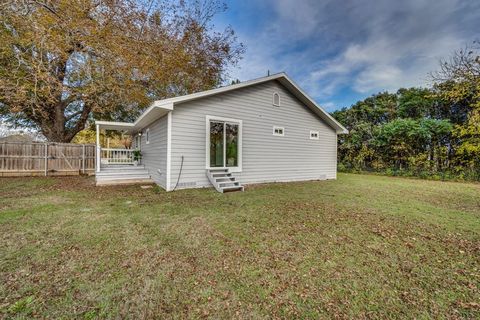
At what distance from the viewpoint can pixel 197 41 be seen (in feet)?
45.2

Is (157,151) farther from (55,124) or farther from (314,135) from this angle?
(55,124)

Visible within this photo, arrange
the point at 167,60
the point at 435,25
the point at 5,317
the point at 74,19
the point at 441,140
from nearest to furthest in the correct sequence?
1. the point at 5,317
2. the point at 74,19
3. the point at 435,25
4. the point at 167,60
5. the point at 441,140

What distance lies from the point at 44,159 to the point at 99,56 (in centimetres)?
695

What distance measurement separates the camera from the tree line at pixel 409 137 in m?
11.7

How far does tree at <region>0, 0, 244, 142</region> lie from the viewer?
5.60 meters

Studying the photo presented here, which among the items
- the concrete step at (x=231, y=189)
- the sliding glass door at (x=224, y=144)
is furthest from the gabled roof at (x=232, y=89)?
the concrete step at (x=231, y=189)

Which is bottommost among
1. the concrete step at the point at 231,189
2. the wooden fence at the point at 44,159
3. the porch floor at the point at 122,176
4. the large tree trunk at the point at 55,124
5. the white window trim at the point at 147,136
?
the concrete step at the point at 231,189

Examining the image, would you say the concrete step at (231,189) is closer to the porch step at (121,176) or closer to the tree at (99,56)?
the porch step at (121,176)

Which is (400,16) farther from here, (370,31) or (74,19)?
(74,19)

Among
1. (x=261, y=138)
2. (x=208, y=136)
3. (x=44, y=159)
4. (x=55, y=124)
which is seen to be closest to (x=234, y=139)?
(x=208, y=136)

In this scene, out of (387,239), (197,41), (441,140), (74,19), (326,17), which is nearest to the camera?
(387,239)

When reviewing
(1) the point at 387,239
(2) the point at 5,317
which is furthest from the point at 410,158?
(2) the point at 5,317

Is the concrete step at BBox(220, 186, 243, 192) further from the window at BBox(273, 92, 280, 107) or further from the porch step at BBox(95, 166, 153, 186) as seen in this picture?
the window at BBox(273, 92, 280, 107)

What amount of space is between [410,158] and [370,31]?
7.95 metres
